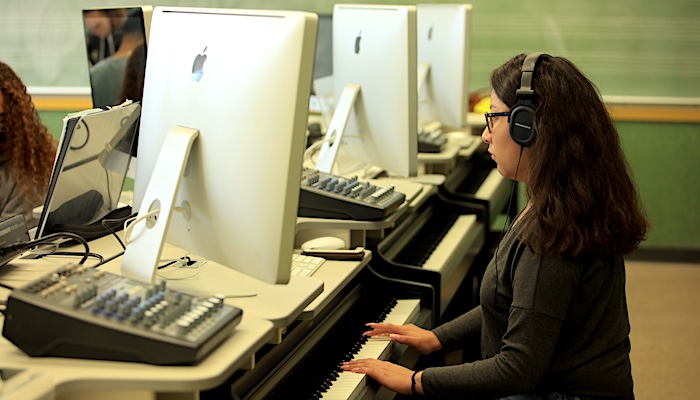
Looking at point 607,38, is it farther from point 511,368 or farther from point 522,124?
point 511,368

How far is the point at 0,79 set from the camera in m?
2.28

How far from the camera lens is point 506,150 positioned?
1562 mm

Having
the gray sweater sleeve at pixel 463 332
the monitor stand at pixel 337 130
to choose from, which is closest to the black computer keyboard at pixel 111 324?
the gray sweater sleeve at pixel 463 332

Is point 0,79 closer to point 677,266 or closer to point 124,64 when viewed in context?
point 124,64

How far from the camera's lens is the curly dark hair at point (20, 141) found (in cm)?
230

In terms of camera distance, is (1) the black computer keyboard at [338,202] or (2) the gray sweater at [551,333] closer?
(2) the gray sweater at [551,333]

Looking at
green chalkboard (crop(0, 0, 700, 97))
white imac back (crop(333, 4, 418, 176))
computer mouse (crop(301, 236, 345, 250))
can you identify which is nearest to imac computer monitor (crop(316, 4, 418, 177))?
white imac back (crop(333, 4, 418, 176))

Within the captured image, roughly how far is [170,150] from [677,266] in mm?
3765

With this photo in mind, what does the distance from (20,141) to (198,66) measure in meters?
1.17

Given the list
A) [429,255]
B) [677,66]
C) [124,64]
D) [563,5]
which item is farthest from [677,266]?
[124,64]

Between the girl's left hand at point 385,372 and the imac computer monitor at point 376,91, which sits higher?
the imac computer monitor at point 376,91

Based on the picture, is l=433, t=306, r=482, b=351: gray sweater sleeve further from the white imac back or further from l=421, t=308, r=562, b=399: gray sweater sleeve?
the white imac back

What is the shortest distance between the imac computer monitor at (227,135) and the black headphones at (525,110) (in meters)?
0.44

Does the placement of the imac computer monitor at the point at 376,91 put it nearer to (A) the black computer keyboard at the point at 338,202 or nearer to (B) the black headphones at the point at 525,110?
(A) the black computer keyboard at the point at 338,202
